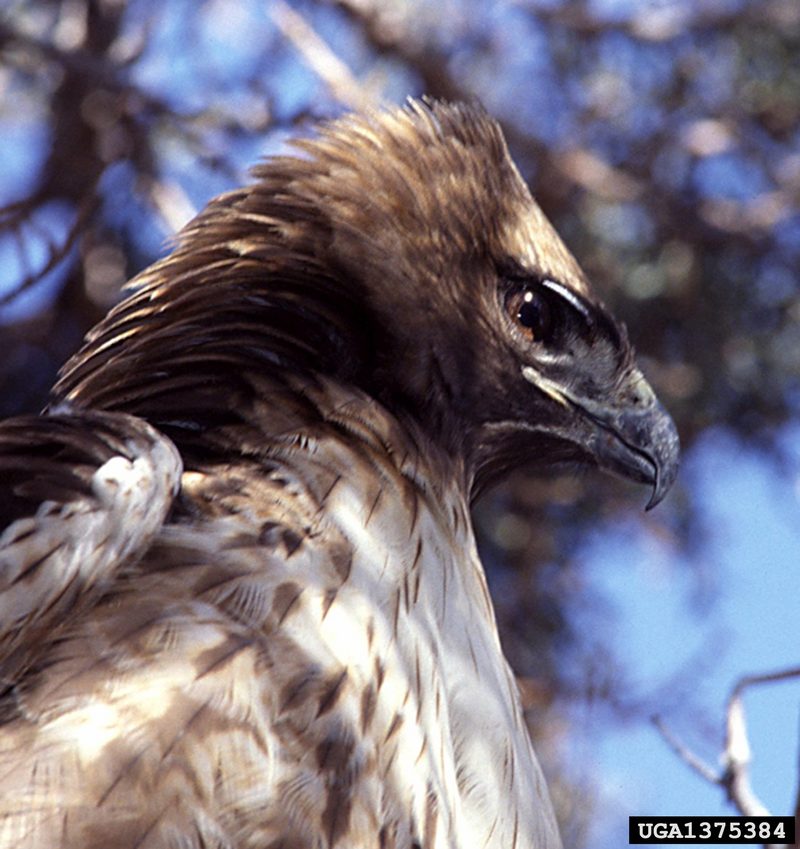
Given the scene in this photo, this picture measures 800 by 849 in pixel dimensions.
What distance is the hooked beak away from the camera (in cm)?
346

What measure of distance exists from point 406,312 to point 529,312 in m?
0.33

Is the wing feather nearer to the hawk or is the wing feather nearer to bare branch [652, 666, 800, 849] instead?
the hawk

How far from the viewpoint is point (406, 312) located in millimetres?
3289

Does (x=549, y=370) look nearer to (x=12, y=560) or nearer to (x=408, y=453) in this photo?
(x=408, y=453)

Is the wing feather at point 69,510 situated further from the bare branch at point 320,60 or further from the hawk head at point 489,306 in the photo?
the bare branch at point 320,60

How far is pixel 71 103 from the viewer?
5527 millimetres

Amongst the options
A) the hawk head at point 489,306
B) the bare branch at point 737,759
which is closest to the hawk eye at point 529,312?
the hawk head at point 489,306

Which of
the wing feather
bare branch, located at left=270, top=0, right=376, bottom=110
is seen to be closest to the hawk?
the wing feather

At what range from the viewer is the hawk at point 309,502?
2.36 meters

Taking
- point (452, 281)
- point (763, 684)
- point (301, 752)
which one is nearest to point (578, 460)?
point (452, 281)

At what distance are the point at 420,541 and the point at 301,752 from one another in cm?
63

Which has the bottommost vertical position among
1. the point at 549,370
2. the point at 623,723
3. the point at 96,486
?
the point at 623,723

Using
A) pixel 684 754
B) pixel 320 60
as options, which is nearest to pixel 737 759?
pixel 684 754

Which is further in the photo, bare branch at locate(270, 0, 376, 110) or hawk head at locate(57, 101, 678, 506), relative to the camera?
bare branch at locate(270, 0, 376, 110)
